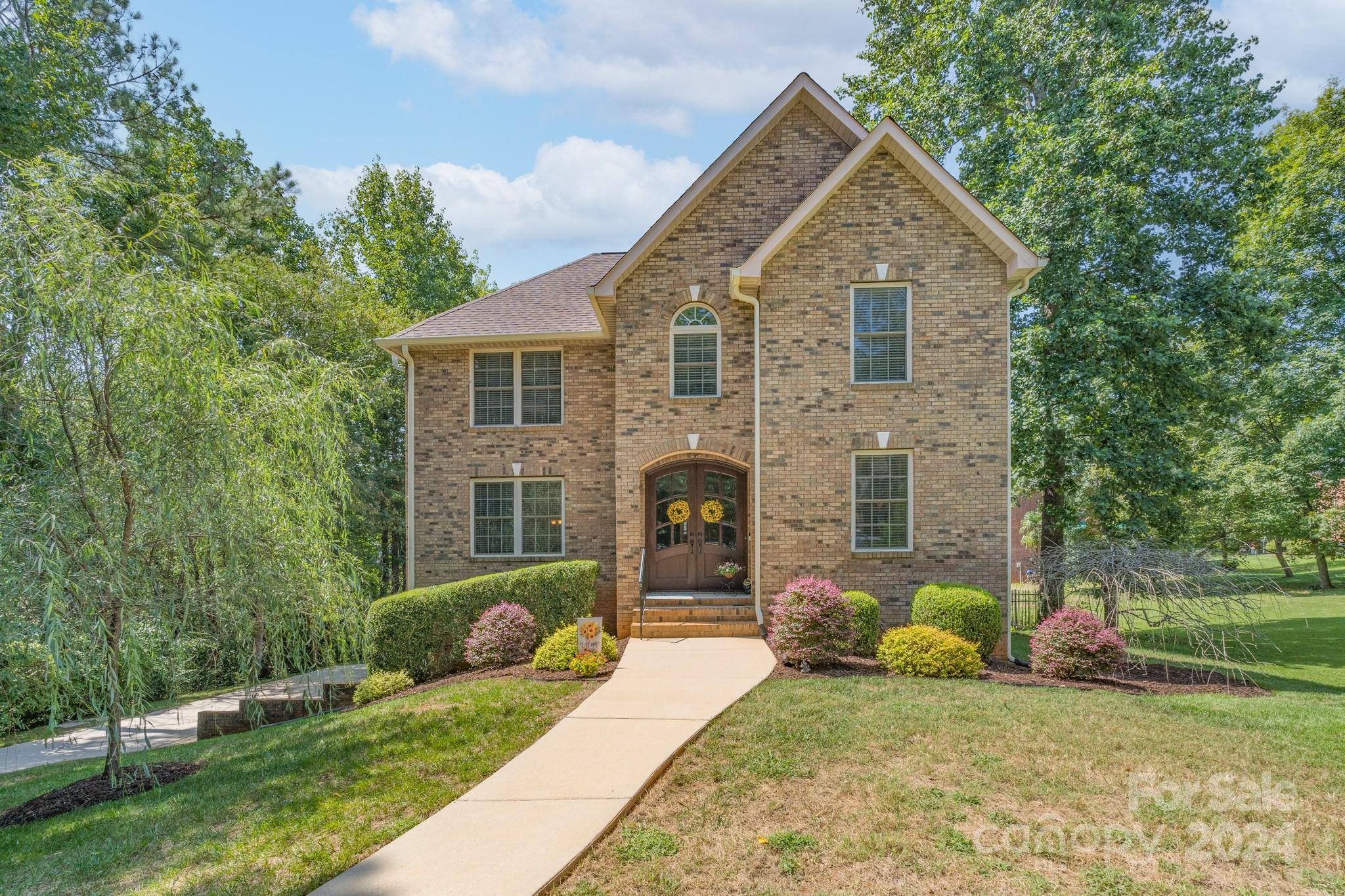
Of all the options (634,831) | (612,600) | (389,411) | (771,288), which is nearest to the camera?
(634,831)

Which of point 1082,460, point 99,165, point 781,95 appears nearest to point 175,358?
point 781,95

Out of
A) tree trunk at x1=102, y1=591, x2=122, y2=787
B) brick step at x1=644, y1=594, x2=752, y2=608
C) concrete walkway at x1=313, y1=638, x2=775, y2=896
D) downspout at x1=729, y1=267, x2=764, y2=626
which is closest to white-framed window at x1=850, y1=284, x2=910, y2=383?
downspout at x1=729, y1=267, x2=764, y2=626

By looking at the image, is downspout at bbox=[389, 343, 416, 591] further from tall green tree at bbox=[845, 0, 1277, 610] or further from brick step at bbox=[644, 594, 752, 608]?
tall green tree at bbox=[845, 0, 1277, 610]

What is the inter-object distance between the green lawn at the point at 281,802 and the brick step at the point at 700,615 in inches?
116

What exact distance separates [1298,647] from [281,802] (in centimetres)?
1824

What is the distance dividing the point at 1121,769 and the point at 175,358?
28.2 ft

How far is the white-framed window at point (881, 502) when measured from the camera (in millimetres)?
10594

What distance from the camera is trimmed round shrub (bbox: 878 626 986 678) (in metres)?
8.34

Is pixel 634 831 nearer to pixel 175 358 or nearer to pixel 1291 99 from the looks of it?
pixel 175 358

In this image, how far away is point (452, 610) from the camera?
383 inches

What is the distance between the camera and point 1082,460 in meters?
13.4

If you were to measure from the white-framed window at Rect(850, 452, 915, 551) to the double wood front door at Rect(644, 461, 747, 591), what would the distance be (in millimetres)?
2053

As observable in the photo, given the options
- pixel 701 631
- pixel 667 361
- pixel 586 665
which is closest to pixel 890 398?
pixel 667 361

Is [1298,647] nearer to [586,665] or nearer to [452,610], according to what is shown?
[586,665]
